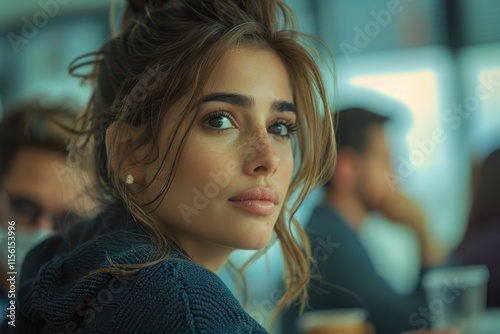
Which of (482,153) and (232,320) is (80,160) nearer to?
(232,320)

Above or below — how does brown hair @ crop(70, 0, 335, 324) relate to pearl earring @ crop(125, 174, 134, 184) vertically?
above

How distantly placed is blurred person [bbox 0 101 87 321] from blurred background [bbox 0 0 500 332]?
95cm

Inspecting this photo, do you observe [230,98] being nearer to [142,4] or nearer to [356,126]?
[142,4]

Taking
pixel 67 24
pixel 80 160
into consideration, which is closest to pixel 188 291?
pixel 80 160

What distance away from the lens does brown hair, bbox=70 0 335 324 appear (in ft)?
2.53

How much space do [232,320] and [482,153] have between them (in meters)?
2.09

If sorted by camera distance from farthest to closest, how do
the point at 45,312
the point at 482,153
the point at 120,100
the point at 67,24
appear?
the point at 67,24
the point at 482,153
the point at 120,100
the point at 45,312

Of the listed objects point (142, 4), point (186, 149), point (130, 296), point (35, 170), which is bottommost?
point (35, 170)

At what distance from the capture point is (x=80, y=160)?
100cm

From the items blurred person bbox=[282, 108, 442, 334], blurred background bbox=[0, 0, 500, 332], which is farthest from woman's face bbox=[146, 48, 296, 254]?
blurred background bbox=[0, 0, 500, 332]

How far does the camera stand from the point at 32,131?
1496 mm

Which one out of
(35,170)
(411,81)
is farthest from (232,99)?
(411,81)

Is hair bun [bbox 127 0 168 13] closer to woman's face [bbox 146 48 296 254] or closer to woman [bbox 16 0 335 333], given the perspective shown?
woman [bbox 16 0 335 333]

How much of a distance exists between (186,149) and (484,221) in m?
1.74
